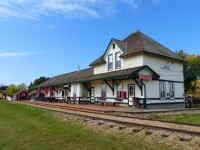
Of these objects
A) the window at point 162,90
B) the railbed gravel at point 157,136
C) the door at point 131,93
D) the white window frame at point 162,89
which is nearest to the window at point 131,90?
the door at point 131,93

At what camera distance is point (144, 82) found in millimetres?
19391

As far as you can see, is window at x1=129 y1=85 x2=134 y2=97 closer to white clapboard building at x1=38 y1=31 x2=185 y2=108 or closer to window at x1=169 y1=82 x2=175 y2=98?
white clapboard building at x1=38 y1=31 x2=185 y2=108

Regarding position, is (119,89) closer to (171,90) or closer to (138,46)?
(138,46)

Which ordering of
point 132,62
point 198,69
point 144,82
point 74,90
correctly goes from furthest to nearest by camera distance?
point 198,69 → point 74,90 → point 132,62 → point 144,82

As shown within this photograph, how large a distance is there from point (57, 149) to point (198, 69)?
32.8 metres

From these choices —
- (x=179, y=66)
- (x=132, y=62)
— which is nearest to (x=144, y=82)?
(x=132, y=62)

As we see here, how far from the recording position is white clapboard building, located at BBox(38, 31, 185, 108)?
63.7ft

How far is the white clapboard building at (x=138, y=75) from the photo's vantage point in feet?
63.7

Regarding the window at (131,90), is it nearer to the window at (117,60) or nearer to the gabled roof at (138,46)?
the window at (117,60)

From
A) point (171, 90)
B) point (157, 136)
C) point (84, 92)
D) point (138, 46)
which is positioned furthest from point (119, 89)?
point (157, 136)

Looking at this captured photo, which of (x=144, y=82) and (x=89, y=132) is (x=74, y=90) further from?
(x=89, y=132)

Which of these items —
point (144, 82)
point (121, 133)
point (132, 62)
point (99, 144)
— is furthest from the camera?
point (132, 62)

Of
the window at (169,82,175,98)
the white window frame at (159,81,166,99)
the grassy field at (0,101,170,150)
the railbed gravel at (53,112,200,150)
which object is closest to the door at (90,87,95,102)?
the white window frame at (159,81,166,99)

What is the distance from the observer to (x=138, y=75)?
18281 millimetres
